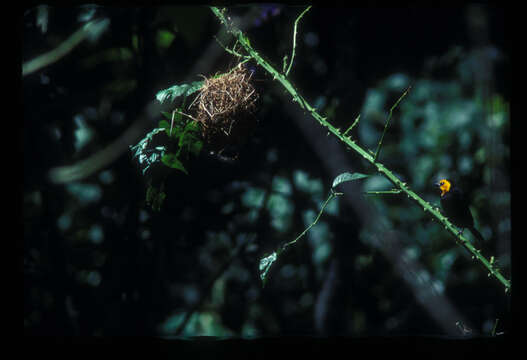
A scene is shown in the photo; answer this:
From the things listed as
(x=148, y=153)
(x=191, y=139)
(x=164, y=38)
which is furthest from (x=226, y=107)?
(x=164, y=38)

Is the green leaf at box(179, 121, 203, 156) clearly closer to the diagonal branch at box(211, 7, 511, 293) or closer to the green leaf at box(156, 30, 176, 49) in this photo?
the diagonal branch at box(211, 7, 511, 293)

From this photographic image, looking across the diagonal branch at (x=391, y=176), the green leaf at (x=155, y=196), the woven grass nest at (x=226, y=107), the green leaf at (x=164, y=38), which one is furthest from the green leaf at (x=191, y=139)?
the green leaf at (x=164, y=38)

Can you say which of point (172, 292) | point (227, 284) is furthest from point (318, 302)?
point (172, 292)

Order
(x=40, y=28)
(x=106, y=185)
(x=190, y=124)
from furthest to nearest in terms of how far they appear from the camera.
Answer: (x=106, y=185) < (x=40, y=28) < (x=190, y=124)

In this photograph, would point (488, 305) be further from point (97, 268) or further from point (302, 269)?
point (97, 268)

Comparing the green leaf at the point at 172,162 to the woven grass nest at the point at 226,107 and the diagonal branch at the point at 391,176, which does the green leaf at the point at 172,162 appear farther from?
the diagonal branch at the point at 391,176

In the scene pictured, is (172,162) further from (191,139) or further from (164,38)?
(164,38)

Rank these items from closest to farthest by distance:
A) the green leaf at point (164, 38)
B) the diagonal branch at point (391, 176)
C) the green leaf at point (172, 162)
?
the diagonal branch at point (391, 176), the green leaf at point (172, 162), the green leaf at point (164, 38)

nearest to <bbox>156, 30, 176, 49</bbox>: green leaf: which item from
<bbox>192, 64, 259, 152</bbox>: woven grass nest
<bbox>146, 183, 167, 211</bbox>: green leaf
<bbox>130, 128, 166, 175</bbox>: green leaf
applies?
<bbox>192, 64, 259, 152</bbox>: woven grass nest
